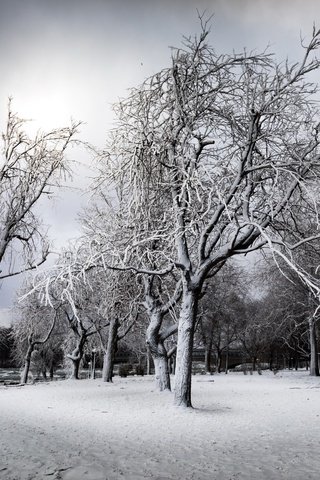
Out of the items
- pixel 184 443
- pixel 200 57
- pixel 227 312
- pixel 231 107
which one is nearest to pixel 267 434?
pixel 184 443

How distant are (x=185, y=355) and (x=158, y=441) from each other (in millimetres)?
3922

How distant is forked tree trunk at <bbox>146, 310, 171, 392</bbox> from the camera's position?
1512 centimetres

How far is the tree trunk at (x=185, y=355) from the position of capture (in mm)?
10758

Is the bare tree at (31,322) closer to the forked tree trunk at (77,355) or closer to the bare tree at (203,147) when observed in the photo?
the forked tree trunk at (77,355)

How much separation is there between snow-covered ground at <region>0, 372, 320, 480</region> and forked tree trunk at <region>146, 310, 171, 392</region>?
3.12 metres

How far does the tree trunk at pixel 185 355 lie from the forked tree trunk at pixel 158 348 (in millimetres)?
4276

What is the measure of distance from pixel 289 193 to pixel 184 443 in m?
6.49

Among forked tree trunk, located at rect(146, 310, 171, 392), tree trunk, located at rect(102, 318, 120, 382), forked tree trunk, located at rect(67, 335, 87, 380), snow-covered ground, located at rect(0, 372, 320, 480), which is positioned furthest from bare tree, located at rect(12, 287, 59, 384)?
snow-covered ground, located at rect(0, 372, 320, 480)

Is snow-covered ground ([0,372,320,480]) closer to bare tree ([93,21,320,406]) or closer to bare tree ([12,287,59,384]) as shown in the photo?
bare tree ([93,21,320,406])

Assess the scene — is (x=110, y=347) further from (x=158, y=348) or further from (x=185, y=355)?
(x=185, y=355)

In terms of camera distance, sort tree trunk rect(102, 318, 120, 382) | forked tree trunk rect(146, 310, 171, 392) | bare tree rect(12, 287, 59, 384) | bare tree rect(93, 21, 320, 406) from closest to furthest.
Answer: bare tree rect(93, 21, 320, 406) → forked tree trunk rect(146, 310, 171, 392) → tree trunk rect(102, 318, 120, 382) → bare tree rect(12, 287, 59, 384)

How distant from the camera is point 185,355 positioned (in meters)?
10.8

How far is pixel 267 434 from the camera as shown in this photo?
7629 mm

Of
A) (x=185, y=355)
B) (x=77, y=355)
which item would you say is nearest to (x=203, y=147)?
(x=185, y=355)
